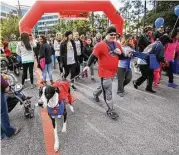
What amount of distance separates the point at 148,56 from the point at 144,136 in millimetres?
3162

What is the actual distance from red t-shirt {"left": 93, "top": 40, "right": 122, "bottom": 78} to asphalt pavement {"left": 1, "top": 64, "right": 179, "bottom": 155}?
92cm

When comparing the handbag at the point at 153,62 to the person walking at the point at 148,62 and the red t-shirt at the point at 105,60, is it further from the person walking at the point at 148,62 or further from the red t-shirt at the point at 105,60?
the red t-shirt at the point at 105,60

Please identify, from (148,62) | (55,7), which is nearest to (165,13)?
(55,7)

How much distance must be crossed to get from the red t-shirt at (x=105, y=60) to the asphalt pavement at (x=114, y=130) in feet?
3.03

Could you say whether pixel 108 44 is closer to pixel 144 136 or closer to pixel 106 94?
pixel 106 94

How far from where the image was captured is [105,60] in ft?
17.2

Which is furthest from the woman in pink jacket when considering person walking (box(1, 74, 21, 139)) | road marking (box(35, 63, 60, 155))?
person walking (box(1, 74, 21, 139))

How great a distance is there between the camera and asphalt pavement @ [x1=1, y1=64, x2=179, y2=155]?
403cm

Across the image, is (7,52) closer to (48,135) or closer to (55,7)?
(55,7)

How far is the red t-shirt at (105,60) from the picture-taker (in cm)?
517

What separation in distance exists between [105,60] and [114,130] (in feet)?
4.50

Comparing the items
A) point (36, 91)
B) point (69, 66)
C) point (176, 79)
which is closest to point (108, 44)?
point (69, 66)

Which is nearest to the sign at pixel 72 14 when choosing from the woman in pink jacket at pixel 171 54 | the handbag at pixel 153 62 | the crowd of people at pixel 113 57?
the crowd of people at pixel 113 57

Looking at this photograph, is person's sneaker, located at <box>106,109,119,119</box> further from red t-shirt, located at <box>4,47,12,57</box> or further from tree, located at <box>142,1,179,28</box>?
tree, located at <box>142,1,179,28</box>
